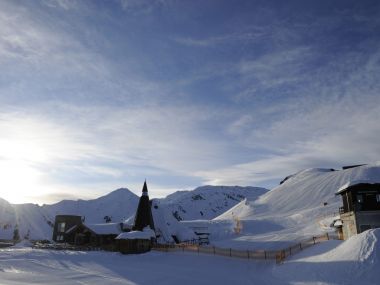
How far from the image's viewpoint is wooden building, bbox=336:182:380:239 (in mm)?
35562

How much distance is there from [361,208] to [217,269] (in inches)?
612

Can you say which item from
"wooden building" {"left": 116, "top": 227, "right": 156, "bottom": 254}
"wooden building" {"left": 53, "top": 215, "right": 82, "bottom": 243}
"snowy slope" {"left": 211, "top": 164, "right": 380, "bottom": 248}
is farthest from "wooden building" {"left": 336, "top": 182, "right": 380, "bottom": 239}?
"wooden building" {"left": 53, "top": 215, "right": 82, "bottom": 243}

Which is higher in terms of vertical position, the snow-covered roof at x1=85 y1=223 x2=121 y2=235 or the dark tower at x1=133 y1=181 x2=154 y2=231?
the dark tower at x1=133 y1=181 x2=154 y2=231

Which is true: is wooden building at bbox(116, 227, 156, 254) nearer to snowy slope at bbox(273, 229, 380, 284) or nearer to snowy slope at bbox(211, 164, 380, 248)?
snowy slope at bbox(211, 164, 380, 248)

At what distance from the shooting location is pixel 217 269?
32.9 m

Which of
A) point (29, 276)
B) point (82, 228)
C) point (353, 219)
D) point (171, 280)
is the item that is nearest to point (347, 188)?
point (353, 219)

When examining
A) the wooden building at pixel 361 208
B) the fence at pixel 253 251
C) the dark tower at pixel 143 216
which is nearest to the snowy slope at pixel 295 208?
the fence at pixel 253 251

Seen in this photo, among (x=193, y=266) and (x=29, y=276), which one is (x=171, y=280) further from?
(x=29, y=276)

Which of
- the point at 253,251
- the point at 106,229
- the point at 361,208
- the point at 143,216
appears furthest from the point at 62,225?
the point at 361,208

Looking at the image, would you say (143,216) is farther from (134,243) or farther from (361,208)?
(361,208)

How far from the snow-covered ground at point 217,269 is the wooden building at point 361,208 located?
406cm

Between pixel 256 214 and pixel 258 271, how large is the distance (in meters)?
57.0

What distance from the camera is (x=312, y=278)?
83.9ft

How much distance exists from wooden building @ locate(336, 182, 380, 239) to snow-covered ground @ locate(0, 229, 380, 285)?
13.3ft
